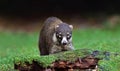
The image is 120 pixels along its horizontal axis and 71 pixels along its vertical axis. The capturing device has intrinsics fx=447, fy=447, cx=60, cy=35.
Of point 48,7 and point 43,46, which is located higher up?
point 48,7

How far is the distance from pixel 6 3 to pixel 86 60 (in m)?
16.7

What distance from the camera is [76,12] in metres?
23.9

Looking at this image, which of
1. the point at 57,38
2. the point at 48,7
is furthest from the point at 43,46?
the point at 48,7

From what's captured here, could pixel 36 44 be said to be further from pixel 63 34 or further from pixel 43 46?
pixel 63 34

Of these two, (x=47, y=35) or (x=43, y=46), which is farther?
(x=43, y=46)

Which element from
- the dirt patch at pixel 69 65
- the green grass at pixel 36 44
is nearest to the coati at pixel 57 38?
the green grass at pixel 36 44

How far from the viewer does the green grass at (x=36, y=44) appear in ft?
26.8

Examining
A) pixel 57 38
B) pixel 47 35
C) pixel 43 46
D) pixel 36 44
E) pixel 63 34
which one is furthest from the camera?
pixel 36 44

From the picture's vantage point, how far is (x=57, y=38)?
32.2 feet

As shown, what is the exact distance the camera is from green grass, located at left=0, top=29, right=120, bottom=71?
8.16 m

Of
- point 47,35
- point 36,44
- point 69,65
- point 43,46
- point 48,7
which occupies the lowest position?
point 69,65

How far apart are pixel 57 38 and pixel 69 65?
1.90 metres

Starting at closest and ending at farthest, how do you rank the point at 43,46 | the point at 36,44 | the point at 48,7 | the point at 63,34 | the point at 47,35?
1. the point at 63,34
2. the point at 47,35
3. the point at 43,46
4. the point at 36,44
5. the point at 48,7

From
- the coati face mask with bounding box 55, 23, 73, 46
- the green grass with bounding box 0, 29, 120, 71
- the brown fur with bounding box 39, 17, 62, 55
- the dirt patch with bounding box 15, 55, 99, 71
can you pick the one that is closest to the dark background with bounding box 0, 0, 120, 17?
the green grass with bounding box 0, 29, 120, 71
